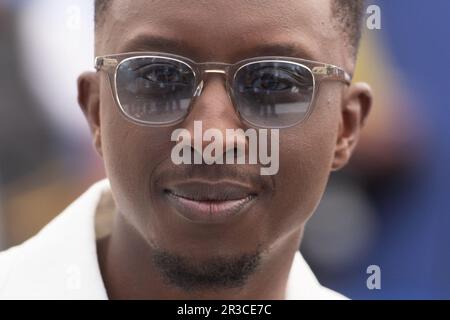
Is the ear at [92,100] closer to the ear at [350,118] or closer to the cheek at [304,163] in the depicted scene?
the cheek at [304,163]

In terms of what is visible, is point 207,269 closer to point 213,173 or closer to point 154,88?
point 213,173

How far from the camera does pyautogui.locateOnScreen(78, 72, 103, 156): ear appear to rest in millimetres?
1798

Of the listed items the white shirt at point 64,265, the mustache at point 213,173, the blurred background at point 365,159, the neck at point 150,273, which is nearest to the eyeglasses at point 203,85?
the mustache at point 213,173

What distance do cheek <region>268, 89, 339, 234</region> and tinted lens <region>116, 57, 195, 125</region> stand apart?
265 mm

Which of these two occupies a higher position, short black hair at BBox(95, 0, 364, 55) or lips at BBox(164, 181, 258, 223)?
short black hair at BBox(95, 0, 364, 55)

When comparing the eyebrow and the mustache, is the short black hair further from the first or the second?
the mustache

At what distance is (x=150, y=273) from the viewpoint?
175 centimetres

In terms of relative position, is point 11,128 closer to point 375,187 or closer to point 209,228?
point 209,228

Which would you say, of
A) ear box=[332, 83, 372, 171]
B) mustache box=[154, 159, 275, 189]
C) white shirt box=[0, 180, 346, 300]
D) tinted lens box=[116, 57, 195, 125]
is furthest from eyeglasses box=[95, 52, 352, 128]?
white shirt box=[0, 180, 346, 300]

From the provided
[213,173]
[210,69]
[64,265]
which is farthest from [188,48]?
[64,265]

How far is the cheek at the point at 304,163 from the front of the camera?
155 centimetres

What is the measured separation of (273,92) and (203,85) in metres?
0.17

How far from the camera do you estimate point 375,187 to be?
2633 millimetres

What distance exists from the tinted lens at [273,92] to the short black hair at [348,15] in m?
0.25
